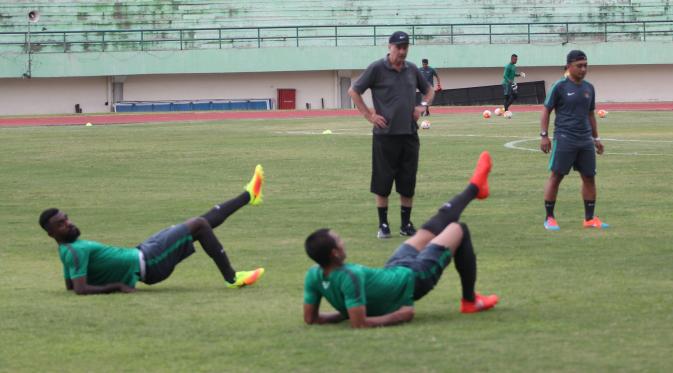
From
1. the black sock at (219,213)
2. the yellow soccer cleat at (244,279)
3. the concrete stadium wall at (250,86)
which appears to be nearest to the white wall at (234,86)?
the concrete stadium wall at (250,86)

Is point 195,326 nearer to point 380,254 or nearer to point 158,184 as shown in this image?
point 380,254

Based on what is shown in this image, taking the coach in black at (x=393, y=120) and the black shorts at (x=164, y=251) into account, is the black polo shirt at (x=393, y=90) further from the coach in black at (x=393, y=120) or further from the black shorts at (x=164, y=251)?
the black shorts at (x=164, y=251)

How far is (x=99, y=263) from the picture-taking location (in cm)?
1028

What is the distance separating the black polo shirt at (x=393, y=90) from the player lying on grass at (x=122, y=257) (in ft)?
12.0

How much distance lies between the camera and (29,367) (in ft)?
25.6

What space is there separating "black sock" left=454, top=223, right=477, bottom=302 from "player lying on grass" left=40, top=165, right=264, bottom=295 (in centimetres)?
238

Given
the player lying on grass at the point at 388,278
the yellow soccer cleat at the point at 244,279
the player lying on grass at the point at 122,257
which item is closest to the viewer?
the player lying on grass at the point at 388,278

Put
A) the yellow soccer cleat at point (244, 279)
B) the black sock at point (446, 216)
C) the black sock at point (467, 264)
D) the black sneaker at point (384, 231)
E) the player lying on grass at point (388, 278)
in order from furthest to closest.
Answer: the black sneaker at point (384, 231), the yellow soccer cleat at point (244, 279), the black sock at point (446, 216), the black sock at point (467, 264), the player lying on grass at point (388, 278)

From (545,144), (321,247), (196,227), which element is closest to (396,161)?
(545,144)

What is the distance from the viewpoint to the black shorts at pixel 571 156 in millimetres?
14211

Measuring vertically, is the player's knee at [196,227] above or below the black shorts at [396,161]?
below

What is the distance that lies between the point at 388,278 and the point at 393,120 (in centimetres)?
534

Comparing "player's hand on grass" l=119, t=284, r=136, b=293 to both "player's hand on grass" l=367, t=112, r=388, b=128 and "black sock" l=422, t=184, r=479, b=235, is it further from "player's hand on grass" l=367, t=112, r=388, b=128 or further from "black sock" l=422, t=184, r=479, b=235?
"player's hand on grass" l=367, t=112, r=388, b=128

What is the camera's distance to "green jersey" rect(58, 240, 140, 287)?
10.1m
